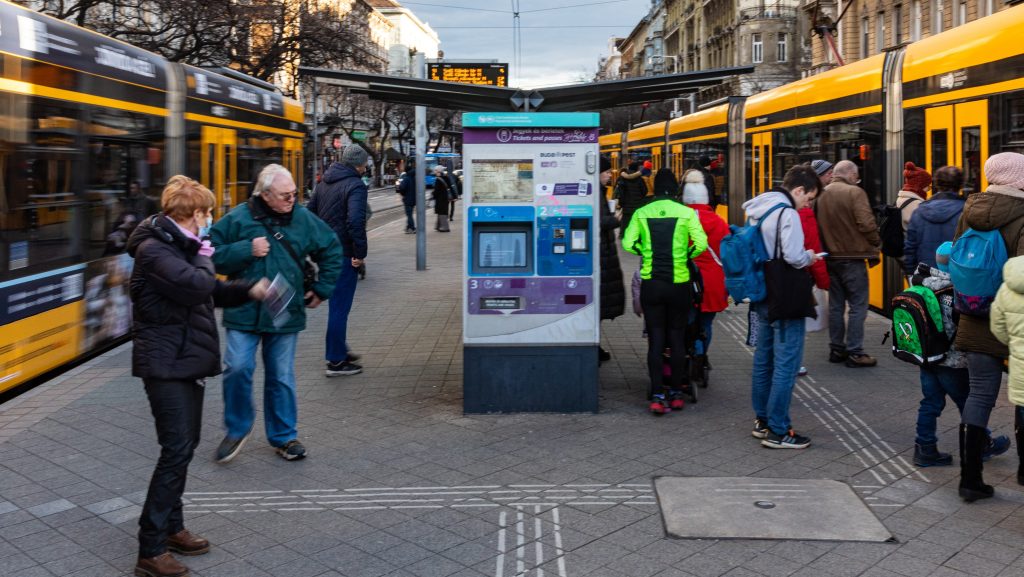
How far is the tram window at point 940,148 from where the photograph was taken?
10781 millimetres

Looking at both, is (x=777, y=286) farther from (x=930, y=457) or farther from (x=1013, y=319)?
(x=1013, y=319)

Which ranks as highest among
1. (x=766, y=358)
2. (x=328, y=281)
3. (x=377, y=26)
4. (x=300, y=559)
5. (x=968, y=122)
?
(x=377, y=26)

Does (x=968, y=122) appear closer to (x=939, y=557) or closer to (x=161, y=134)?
(x=939, y=557)

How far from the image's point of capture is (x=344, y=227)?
929cm

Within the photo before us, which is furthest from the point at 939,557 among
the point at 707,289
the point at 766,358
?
the point at 707,289

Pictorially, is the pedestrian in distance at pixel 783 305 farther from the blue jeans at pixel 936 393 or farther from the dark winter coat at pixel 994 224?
the dark winter coat at pixel 994 224

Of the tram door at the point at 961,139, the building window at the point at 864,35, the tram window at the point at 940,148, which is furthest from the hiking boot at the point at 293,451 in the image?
the building window at the point at 864,35

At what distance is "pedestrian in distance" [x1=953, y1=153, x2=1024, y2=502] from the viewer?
5.66 meters

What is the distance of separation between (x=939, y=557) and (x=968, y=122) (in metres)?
6.41

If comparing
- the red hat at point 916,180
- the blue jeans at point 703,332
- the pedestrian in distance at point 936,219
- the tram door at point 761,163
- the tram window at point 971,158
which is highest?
the tram door at point 761,163

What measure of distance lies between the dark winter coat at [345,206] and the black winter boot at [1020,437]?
5.17m

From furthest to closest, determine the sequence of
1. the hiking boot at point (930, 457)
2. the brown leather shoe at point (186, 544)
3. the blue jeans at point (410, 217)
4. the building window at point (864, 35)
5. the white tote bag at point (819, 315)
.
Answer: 1. the building window at point (864, 35)
2. the blue jeans at point (410, 217)
3. the white tote bag at point (819, 315)
4. the hiking boot at point (930, 457)
5. the brown leather shoe at point (186, 544)

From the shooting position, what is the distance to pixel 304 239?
6.64 metres

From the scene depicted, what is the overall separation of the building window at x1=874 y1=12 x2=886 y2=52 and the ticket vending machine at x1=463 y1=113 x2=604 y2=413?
121 feet
